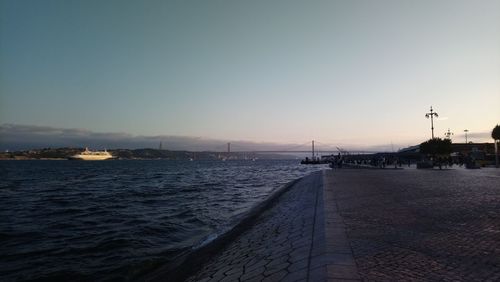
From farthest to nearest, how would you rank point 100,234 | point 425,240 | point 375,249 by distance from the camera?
point 100,234 < point 425,240 < point 375,249

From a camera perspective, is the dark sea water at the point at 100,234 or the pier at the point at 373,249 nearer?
the pier at the point at 373,249

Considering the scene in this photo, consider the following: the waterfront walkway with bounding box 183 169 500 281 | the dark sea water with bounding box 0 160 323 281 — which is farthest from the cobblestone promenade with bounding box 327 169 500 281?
the dark sea water with bounding box 0 160 323 281

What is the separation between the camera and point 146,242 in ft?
42.5

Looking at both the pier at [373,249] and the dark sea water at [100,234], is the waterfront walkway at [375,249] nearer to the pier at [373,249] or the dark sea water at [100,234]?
the pier at [373,249]

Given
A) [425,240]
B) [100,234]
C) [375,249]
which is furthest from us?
[100,234]

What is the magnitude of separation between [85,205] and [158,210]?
17.9 feet

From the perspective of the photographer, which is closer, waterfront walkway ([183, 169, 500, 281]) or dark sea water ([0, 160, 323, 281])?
waterfront walkway ([183, 169, 500, 281])

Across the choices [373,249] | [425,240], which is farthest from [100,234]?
[425,240]

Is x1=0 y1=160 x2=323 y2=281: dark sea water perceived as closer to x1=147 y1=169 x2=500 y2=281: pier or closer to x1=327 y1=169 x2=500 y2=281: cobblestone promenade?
x1=147 y1=169 x2=500 y2=281: pier

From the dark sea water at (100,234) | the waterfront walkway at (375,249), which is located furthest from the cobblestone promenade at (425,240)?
the dark sea water at (100,234)

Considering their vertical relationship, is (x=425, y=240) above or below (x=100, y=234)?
above

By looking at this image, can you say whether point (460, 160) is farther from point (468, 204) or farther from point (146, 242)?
point (146, 242)

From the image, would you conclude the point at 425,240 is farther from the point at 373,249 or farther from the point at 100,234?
the point at 100,234

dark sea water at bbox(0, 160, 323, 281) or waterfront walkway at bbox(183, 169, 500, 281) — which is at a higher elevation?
waterfront walkway at bbox(183, 169, 500, 281)
